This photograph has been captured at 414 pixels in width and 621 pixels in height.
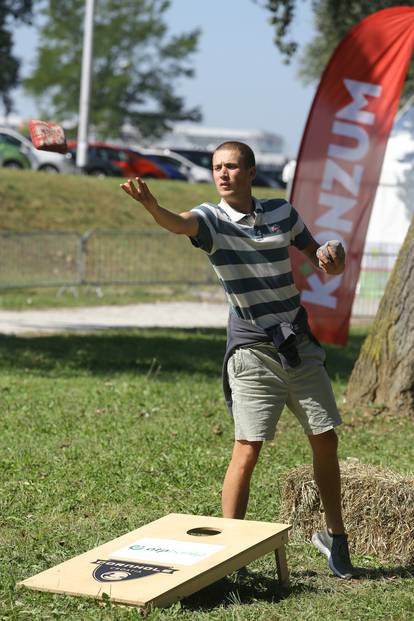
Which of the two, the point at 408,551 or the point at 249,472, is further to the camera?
the point at 408,551

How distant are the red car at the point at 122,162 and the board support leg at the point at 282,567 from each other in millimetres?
31697

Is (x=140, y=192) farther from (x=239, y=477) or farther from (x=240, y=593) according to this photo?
(x=240, y=593)

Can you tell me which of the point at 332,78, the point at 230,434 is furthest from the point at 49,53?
the point at 230,434

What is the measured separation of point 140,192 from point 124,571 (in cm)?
148

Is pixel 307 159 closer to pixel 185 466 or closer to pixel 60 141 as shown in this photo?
pixel 185 466

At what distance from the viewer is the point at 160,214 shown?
4703 millimetres

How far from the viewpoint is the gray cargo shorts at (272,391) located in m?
5.12

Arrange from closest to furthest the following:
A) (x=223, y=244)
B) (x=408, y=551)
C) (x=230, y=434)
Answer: (x=223, y=244)
(x=408, y=551)
(x=230, y=434)

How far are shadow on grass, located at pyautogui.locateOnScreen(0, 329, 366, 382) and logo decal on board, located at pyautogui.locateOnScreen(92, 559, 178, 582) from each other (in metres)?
6.87

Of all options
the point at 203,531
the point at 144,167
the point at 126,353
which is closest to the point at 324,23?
the point at 144,167

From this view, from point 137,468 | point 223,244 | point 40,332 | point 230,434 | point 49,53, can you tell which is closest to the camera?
point 223,244

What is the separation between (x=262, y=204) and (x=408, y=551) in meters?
1.75

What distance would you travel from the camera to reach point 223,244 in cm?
498

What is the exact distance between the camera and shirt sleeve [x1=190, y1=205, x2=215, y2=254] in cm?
489
